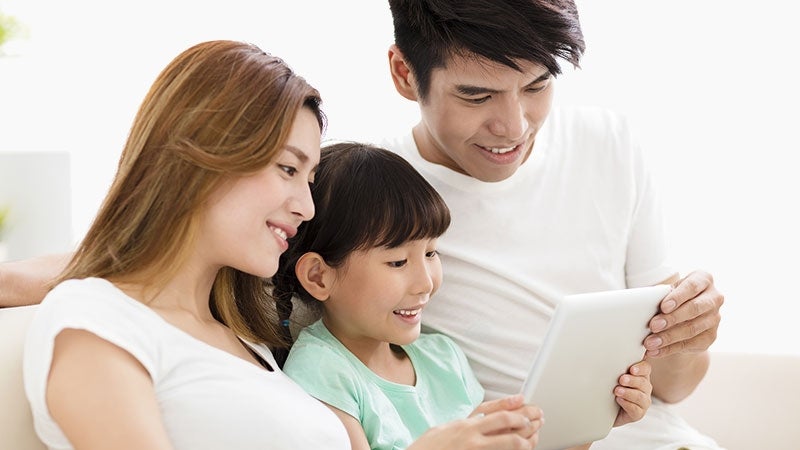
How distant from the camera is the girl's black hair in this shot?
63.9 inches

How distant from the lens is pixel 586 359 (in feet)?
5.07

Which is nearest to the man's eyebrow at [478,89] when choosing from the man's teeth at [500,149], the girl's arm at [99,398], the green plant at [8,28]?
the man's teeth at [500,149]

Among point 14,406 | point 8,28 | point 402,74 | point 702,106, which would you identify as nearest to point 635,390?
point 402,74

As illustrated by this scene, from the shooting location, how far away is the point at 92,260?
4.49 feet

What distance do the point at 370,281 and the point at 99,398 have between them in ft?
1.80

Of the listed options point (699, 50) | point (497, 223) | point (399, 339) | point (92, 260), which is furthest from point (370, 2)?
point (92, 260)

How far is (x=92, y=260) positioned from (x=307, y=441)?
375 millimetres

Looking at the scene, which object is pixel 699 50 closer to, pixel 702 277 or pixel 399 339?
pixel 702 277

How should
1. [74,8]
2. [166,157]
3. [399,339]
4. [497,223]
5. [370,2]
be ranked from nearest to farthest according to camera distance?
[166,157] → [399,339] → [497,223] → [370,2] → [74,8]

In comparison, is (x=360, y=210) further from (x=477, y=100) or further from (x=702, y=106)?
(x=702, y=106)

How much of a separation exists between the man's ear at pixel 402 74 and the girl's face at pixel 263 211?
1.42ft

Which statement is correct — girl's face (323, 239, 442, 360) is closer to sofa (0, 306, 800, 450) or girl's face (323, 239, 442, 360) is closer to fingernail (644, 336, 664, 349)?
fingernail (644, 336, 664, 349)

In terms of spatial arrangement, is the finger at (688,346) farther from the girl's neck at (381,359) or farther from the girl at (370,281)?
the girl's neck at (381,359)

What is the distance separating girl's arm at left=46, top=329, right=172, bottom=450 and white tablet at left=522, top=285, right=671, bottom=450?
1.87ft
